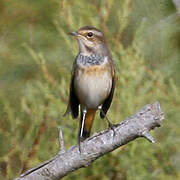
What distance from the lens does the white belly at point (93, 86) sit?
430 cm

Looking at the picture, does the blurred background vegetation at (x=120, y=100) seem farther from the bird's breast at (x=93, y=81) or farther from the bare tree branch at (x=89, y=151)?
the bare tree branch at (x=89, y=151)

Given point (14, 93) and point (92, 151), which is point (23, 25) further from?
point (92, 151)

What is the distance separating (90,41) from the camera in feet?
14.5

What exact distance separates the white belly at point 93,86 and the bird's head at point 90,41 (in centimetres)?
18

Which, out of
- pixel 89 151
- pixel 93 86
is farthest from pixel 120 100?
pixel 89 151

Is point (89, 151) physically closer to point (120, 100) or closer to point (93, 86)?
point (93, 86)

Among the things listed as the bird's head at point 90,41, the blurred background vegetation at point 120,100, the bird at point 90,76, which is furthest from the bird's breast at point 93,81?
the blurred background vegetation at point 120,100

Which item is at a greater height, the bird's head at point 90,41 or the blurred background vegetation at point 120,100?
the bird's head at point 90,41

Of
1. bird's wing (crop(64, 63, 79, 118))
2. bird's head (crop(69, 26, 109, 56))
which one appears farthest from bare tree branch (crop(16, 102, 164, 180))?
bird's head (crop(69, 26, 109, 56))

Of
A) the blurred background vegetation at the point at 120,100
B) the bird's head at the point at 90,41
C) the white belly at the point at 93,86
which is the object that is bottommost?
the blurred background vegetation at the point at 120,100

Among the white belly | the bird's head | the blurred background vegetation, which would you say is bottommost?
the blurred background vegetation

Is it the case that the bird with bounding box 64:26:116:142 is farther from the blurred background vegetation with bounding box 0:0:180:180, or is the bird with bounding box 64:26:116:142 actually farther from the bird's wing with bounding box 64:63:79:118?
the blurred background vegetation with bounding box 0:0:180:180

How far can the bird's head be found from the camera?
4.38 metres

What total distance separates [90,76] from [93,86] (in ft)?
0.25
